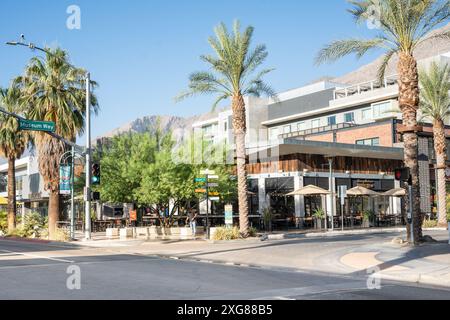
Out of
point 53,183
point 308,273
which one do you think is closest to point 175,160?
point 53,183

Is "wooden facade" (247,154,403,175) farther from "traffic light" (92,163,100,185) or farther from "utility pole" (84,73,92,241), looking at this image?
"traffic light" (92,163,100,185)

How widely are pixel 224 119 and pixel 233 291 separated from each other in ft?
262

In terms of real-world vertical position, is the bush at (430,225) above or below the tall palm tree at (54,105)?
below

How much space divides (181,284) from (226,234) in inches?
630

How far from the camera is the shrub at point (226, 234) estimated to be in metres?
28.8

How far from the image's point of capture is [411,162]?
22.9m

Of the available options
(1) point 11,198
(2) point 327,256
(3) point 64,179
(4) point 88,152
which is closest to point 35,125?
(4) point 88,152

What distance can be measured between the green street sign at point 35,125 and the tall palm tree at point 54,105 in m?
6.08

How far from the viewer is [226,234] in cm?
2888

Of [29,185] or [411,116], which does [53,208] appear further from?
[29,185]

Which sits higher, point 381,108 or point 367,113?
point 381,108

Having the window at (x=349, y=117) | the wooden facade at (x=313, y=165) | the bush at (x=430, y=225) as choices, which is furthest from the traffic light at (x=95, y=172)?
the window at (x=349, y=117)

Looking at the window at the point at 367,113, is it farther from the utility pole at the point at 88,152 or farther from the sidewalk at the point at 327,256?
the utility pole at the point at 88,152

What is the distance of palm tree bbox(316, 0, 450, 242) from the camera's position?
22.7 meters
